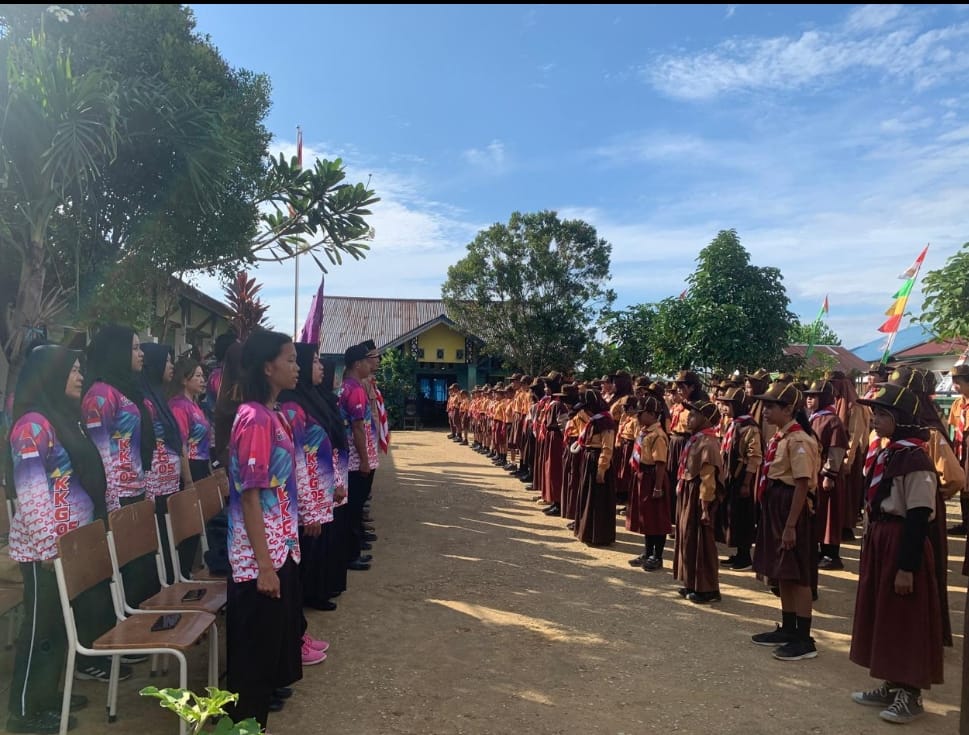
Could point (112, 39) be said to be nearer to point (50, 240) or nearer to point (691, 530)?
point (50, 240)

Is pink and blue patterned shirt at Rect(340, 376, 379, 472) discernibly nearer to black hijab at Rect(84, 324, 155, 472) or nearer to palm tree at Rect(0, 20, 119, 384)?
black hijab at Rect(84, 324, 155, 472)

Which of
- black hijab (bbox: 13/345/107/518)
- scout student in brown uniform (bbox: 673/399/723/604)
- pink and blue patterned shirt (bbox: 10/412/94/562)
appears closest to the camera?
pink and blue patterned shirt (bbox: 10/412/94/562)

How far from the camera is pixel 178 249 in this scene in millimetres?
9953

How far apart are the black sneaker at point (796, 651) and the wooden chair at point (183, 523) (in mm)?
3925

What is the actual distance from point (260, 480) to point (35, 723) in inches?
69.4

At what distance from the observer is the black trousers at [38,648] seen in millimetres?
3279

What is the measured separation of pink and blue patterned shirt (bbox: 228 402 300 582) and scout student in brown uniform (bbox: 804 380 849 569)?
5.72 meters

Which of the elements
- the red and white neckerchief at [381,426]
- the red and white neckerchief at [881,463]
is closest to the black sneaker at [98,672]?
the red and white neckerchief at [381,426]

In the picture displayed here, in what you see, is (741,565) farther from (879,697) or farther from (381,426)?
(381,426)

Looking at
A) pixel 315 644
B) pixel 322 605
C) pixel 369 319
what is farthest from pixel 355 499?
pixel 369 319

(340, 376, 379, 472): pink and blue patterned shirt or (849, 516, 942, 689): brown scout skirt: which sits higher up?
(340, 376, 379, 472): pink and blue patterned shirt

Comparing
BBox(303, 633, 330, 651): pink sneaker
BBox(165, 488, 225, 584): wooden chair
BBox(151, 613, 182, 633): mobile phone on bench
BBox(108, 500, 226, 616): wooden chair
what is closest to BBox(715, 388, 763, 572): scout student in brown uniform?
BBox(303, 633, 330, 651): pink sneaker

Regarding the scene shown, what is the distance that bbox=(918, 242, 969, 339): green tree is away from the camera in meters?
11.8

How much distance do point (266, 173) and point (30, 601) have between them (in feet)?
30.7
